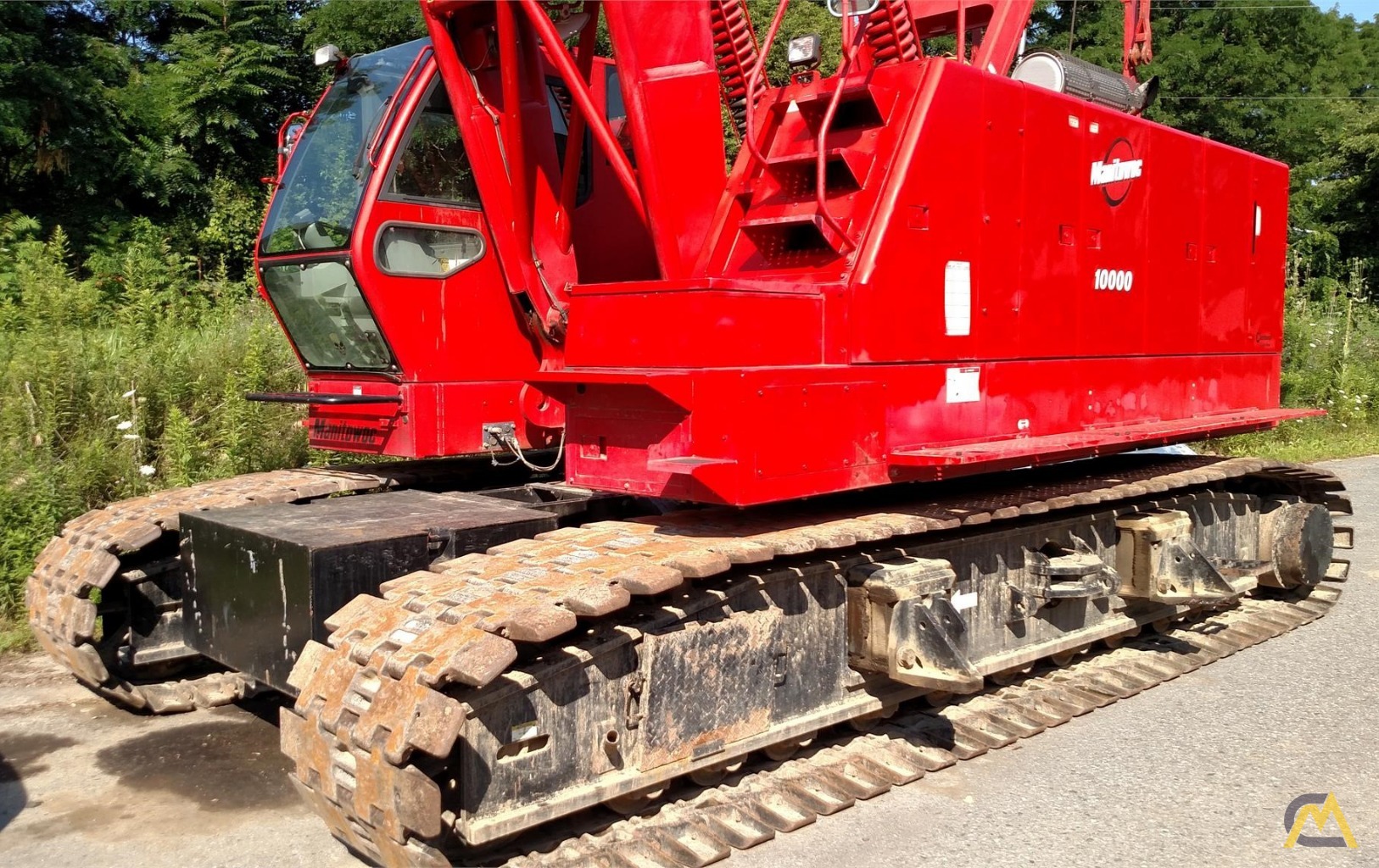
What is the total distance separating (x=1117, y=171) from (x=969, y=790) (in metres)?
3.19

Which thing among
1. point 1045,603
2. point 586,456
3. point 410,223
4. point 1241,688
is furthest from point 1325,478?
point 410,223

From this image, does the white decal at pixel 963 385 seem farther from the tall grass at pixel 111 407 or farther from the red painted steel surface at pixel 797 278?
the tall grass at pixel 111 407

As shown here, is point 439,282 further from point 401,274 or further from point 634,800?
point 634,800

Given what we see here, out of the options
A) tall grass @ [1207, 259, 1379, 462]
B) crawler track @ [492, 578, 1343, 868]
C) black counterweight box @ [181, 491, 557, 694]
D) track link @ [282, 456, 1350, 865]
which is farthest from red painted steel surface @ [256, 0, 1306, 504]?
tall grass @ [1207, 259, 1379, 462]

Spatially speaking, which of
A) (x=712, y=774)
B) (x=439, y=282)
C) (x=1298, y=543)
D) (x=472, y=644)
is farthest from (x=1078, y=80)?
(x=472, y=644)

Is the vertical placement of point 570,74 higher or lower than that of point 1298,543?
higher

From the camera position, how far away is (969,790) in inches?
194

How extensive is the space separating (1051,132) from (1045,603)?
235 centimetres

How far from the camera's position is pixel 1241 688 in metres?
6.39

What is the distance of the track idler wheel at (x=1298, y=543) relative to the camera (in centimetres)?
780

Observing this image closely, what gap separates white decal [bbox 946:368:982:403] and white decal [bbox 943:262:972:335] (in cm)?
17

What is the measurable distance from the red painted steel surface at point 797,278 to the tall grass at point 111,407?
2.67m

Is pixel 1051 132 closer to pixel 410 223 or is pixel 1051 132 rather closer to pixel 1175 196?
pixel 1175 196

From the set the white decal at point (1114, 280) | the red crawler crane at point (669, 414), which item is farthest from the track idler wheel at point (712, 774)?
the white decal at point (1114, 280)
